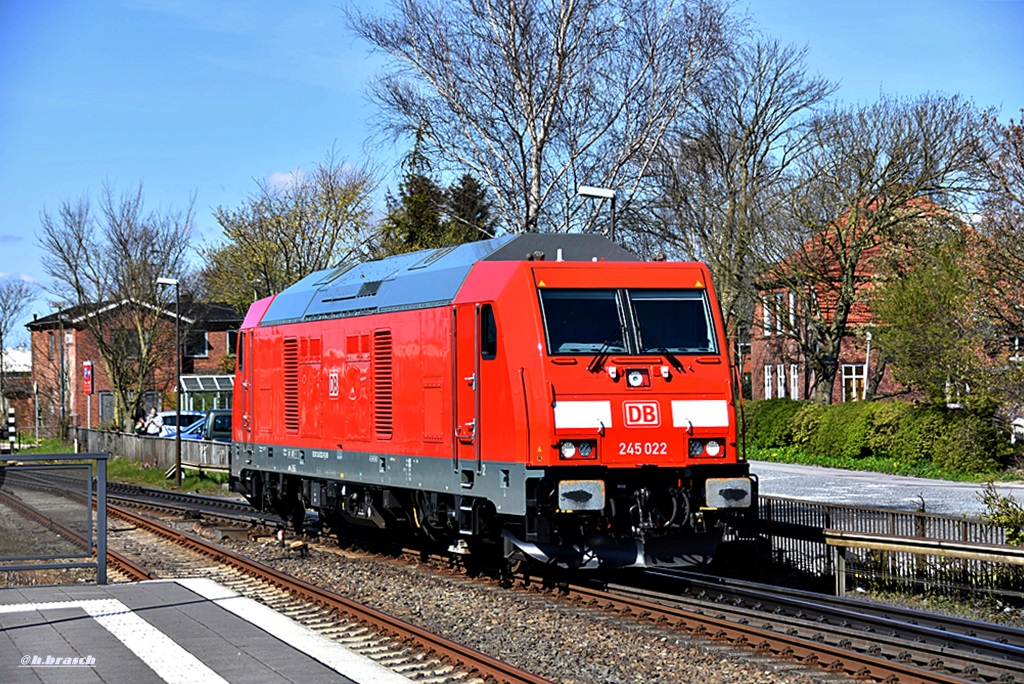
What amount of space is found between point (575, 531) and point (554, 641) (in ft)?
6.75

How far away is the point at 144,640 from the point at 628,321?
19.4ft

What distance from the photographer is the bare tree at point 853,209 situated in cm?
3719

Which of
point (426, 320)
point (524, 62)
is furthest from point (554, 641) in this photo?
point (524, 62)

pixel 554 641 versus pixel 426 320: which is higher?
pixel 426 320

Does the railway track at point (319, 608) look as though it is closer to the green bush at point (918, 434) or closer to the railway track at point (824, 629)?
the railway track at point (824, 629)

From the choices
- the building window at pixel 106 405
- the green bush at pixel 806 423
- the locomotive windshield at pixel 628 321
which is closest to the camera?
the locomotive windshield at pixel 628 321

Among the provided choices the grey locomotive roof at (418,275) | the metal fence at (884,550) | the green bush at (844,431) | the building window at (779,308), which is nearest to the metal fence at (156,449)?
the grey locomotive roof at (418,275)

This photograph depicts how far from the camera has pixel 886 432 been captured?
33.3 m

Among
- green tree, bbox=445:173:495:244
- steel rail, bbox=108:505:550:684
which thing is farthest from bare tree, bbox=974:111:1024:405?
green tree, bbox=445:173:495:244

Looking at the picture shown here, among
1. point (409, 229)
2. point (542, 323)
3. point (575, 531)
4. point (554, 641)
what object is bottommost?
point (554, 641)

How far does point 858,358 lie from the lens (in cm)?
4353

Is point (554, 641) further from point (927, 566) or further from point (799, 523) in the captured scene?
point (799, 523)

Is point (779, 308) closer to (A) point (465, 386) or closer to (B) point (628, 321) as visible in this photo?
(B) point (628, 321)

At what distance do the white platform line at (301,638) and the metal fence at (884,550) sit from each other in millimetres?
6729
